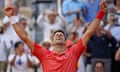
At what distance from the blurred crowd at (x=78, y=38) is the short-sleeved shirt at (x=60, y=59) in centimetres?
340

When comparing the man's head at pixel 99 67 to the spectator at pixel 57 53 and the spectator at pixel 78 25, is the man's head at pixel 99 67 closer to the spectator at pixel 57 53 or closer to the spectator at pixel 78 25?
the spectator at pixel 78 25

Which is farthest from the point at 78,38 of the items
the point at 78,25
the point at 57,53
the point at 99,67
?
the point at 57,53

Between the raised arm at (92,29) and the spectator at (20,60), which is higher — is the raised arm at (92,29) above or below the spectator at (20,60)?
above

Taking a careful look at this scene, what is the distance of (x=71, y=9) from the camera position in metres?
13.9

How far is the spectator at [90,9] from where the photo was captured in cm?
1355

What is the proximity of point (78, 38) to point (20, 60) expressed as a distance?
1.48m

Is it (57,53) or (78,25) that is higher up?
(78,25)

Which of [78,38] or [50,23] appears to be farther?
[50,23]

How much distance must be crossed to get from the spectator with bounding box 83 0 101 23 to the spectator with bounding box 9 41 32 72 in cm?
196

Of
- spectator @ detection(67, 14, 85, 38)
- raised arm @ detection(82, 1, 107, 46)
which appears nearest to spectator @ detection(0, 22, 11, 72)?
spectator @ detection(67, 14, 85, 38)

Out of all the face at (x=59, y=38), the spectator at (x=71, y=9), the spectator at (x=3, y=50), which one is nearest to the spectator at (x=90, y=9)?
the spectator at (x=71, y=9)

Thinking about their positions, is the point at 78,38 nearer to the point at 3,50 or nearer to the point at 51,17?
the point at 51,17

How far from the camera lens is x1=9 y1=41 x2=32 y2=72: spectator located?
1260 centimetres

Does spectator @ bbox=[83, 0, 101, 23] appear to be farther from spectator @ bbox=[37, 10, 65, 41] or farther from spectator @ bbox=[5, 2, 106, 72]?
spectator @ bbox=[5, 2, 106, 72]
